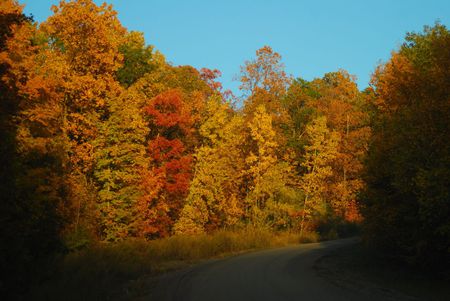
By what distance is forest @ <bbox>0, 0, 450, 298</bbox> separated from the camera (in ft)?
51.1

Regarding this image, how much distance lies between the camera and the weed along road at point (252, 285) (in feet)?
41.6

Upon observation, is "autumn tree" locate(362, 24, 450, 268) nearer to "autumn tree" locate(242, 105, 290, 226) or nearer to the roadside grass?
the roadside grass

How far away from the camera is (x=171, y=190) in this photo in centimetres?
3750

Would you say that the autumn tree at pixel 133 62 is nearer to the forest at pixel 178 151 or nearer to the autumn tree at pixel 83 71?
the forest at pixel 178 151

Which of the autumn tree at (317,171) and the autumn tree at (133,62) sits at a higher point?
the autumn tree at (133,62)

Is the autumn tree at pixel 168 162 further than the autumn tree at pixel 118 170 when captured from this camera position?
Yes

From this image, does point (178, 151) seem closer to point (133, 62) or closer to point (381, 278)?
point (133, 62)

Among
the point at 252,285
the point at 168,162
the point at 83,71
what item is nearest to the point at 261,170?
the point at 168,162

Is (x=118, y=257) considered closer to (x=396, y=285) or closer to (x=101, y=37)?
(x=396, y=285)

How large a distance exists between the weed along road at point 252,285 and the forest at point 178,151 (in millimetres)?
3858

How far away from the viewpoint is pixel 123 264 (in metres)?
19.8

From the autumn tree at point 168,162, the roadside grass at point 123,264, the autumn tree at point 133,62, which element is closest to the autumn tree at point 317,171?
the roadside grass at point 123,264

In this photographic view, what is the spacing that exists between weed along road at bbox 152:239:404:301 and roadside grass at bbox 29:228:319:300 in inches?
63.3

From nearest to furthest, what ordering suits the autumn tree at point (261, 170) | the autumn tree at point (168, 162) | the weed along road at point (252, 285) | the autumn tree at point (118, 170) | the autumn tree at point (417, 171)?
the weed along road at point (252, 285), the autumn tree at point (417, 171), the autumn tree at point (118, 170), the autumn tree at point (168, 162), the autumn tree at point (261, 170)
